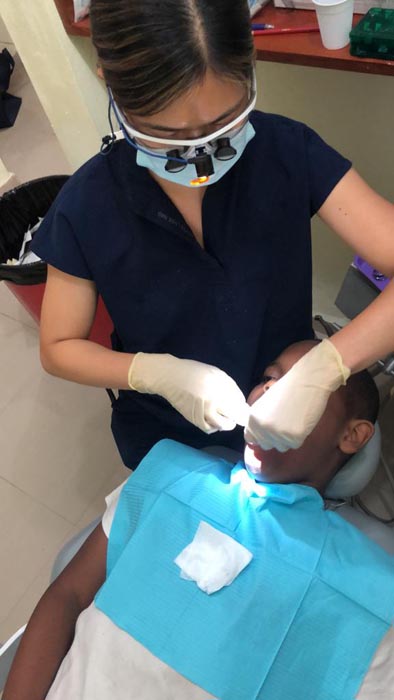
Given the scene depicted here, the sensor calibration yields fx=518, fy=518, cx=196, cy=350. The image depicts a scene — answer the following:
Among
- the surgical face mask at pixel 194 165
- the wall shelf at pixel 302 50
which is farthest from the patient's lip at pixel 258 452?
the wall shelf at pixel 302 50

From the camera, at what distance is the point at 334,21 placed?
1.05 metres

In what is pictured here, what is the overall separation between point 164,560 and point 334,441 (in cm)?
44

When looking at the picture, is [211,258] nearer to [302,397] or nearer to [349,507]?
[302,397]

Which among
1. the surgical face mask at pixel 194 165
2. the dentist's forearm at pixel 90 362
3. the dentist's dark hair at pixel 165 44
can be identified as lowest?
the dentist's forearm at pixel 90 362

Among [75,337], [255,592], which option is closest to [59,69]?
[75,337]

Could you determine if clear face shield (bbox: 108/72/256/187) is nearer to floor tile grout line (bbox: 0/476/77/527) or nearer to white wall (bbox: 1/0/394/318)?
white wall (bbox: 1/0/394/318)

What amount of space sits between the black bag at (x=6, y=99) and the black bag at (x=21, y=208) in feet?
5.52

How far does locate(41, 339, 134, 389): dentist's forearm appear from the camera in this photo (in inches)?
43.6

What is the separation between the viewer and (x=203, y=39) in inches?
26.8

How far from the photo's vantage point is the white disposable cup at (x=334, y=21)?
3.34 ft

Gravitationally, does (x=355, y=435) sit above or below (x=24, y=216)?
below

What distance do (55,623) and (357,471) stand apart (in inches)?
28.1

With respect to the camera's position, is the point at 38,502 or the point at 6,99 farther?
the point at 6,99

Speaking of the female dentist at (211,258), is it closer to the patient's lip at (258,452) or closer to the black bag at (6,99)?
the patient's lip at (258,452)
